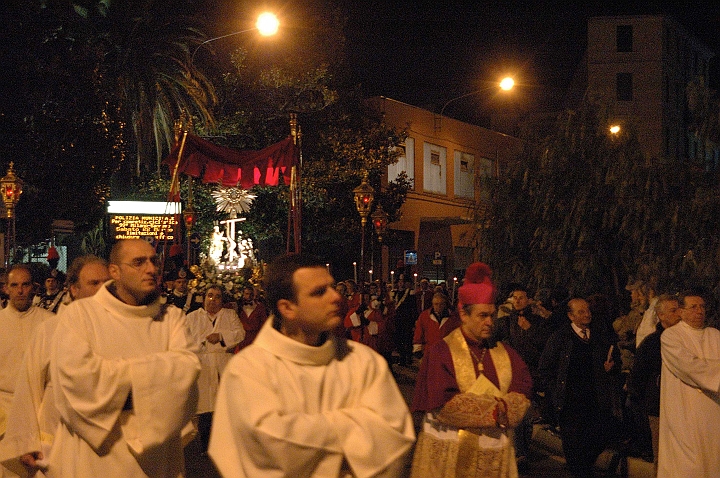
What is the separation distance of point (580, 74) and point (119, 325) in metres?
63.6

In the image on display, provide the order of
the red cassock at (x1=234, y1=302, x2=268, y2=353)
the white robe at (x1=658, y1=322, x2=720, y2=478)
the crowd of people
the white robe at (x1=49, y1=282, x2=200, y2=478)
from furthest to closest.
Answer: the red cassock at (x1=234, y1=302, x2=268, y2=353), the white robe at (x1=658, y1=322, x2=720, y2=478), the white robe at (x1=49, y1=282, x2=200, y2=478), the crowd of people

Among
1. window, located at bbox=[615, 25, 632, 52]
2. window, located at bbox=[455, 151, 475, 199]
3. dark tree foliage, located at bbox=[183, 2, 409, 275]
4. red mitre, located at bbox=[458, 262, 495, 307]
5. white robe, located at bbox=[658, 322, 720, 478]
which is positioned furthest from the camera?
window, located at bbox=[615, 25, 632, 52]

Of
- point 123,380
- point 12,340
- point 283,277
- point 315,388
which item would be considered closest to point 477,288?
point 123,380

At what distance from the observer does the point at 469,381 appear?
6.28 meters

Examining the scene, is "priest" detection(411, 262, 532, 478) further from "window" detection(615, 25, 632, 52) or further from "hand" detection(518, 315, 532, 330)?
"window" detection(615, 25, 632, 52)

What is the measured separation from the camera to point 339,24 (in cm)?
3362

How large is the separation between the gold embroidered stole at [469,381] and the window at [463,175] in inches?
1591

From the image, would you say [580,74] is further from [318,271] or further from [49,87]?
[318,271]

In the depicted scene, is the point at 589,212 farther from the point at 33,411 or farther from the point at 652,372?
the point at 33,411

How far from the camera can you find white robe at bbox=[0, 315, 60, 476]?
591cm

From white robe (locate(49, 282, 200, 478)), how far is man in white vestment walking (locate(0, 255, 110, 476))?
0.32 meters

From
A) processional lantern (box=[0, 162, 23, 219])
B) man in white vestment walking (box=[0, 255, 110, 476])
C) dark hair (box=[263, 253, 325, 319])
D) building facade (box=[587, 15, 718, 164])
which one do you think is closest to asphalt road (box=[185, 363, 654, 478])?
man in white vestment walking (box=[0, 255, 110, 476])

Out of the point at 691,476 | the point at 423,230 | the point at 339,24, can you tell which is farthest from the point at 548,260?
the point at 423,230

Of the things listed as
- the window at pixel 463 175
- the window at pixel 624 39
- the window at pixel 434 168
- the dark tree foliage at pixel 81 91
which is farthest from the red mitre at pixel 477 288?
the window at pixel 624 39
